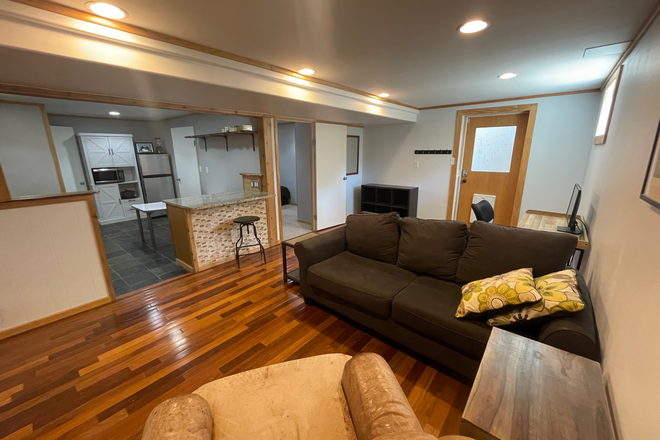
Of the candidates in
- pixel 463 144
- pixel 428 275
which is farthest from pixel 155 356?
pixel 463 144

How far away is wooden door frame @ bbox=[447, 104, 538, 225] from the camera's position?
146 inches

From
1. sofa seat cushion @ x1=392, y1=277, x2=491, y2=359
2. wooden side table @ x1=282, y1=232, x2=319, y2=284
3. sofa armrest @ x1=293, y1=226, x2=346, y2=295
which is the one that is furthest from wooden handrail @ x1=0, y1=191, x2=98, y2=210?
sofa seat cushion @ x1=392, y1=277, x2=491, y2=359

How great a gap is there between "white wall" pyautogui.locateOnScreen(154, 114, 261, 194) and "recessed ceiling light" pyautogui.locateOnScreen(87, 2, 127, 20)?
262 centimetres

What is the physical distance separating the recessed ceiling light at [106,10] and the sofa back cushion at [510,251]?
2.68 metres

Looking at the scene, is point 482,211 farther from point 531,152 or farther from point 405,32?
point 405,32

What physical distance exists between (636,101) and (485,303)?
153 centimetres

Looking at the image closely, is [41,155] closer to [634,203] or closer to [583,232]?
[634,203]

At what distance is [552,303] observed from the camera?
130 centimetres

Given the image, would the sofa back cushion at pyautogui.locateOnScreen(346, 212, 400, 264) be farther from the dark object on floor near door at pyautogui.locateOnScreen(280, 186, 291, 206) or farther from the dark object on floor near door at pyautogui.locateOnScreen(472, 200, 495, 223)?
the dark object on floor near door at pyautogui.locateOnScreen(280, 186, 291, 206)

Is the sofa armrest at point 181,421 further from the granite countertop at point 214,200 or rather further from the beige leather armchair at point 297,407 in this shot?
the granite countertop at point 214,200

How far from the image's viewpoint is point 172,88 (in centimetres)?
223

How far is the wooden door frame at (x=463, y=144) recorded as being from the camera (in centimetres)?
372

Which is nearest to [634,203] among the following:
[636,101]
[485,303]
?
[636,101]

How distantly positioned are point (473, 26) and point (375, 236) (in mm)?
1662
